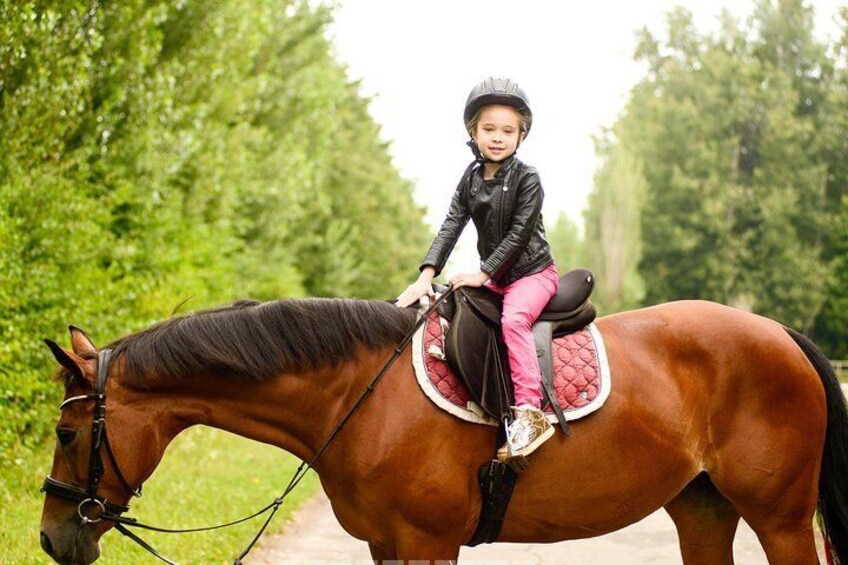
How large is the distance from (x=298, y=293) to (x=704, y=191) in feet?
65.2

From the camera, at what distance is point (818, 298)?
31.0m

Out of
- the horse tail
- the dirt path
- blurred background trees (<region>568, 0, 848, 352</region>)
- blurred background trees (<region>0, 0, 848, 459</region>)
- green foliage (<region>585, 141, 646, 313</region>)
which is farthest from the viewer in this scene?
green foliage (<region>585, 141, 646, 313</region>)

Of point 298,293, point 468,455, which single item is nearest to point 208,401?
→ point 468,455

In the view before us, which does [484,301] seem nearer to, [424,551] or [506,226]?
[506,226]

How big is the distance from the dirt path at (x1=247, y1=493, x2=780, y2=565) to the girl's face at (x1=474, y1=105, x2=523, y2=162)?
384cm

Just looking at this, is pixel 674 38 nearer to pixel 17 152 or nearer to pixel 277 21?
pixel 277 21

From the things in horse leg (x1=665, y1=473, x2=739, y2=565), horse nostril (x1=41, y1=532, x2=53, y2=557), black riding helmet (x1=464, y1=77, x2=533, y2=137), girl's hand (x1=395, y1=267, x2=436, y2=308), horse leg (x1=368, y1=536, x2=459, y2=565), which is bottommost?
horse leg (x1=665, y1=473, x2=739, y2=565)

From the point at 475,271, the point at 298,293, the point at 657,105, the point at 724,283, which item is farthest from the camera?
the point at 657,105

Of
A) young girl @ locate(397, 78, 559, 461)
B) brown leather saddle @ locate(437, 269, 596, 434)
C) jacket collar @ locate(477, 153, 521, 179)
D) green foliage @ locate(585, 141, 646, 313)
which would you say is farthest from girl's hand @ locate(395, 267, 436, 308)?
green foliage @ locate(585, 141, 646, 313)

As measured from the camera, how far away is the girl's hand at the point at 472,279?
369cm

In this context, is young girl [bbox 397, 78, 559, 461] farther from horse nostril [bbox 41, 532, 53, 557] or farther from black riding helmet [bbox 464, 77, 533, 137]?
horse nostril [bbox 41, 532, 53, 557]

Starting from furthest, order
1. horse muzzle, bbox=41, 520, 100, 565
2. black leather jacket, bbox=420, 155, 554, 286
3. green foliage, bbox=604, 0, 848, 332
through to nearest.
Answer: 1. green foliage, bbox=604, 0, 848, 332
2. black leather jacket, bbox=420, 155, 554, 286
3. horse muzzle, bbox=41, 520, 100, 565

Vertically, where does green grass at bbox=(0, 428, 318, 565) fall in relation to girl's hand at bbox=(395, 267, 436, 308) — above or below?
below

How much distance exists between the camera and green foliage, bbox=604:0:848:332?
3256 centimetres
